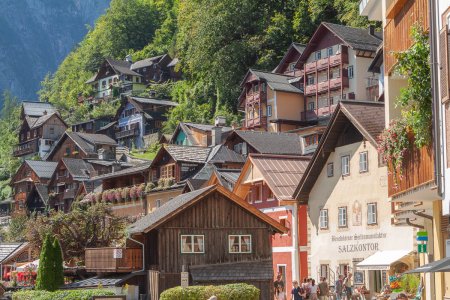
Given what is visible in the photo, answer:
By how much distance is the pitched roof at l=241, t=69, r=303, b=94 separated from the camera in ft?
286

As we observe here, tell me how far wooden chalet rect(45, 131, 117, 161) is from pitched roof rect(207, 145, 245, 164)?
41.6 meters

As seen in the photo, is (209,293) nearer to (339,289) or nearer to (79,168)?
(339,289)

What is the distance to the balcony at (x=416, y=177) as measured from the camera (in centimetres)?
1859

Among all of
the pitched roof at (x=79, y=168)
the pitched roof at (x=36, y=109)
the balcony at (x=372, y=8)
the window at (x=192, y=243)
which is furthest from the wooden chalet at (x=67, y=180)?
the balcony at (x=372, y=8)

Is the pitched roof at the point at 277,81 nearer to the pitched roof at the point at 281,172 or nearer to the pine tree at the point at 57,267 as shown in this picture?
the pitched roof at the point at 281,172

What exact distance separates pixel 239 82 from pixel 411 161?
82.7 m

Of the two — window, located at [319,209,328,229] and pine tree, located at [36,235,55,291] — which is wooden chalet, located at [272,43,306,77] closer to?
window, located at [319,209,328,229]

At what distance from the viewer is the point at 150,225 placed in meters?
43.7

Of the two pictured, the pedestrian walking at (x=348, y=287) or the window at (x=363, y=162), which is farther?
the window at (x=363, y=162)

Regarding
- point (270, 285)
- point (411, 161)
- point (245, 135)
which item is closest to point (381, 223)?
point (270, 285)

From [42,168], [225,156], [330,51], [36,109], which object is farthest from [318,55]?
[36,109]

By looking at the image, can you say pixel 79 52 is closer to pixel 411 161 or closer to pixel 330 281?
pixel 330 281

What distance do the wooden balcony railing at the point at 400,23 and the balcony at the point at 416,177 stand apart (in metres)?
2.40

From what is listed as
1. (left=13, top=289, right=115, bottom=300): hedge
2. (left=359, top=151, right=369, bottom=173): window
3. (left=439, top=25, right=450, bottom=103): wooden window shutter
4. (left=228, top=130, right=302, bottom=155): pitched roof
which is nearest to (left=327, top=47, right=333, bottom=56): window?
(left=228, top=130, right=302, bottom=155): pitched roof
